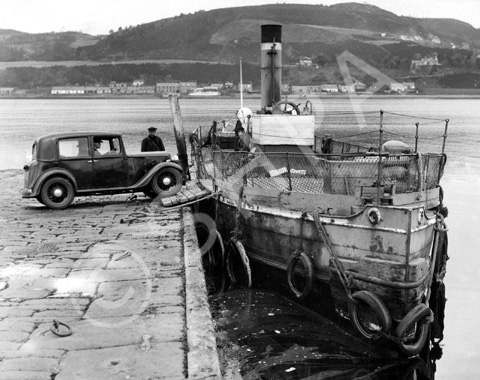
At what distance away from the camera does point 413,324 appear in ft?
29.1


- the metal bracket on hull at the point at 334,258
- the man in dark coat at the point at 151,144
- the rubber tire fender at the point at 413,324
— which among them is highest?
the man in dark coat at the point at 151,144

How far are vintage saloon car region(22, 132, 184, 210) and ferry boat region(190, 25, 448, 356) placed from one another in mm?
2153

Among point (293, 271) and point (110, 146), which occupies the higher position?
point (110, 146)

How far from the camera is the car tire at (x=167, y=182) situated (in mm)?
14566

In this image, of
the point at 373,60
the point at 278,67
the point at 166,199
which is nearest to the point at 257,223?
the point at 166,199

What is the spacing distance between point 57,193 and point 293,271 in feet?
19.7

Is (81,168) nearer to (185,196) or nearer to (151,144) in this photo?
(185,196)

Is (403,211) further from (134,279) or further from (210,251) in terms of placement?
(210,251)

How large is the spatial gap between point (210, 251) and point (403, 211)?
588cm

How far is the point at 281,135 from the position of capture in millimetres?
15422

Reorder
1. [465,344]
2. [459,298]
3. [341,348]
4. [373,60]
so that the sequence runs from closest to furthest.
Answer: [341,348] < [465,344] < [459,298] < [373,60]

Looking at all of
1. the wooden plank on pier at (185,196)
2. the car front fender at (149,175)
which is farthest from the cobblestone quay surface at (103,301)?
the car front fender at (149,175)

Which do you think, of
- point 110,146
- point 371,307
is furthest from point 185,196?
point 371,307

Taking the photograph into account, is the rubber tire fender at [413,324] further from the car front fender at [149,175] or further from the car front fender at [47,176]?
the car front fender at [47,176]
